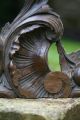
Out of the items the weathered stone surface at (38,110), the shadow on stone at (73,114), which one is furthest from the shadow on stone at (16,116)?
the shadow on stone at (73,114)

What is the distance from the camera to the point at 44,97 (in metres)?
2.56

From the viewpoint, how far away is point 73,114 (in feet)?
8.05

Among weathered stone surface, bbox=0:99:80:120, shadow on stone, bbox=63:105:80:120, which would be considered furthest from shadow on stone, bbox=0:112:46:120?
shadow on stone, bbox=63:105:80:120

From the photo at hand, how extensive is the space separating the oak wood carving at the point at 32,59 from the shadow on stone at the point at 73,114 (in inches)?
4.5

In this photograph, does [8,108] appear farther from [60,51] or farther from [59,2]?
[59,2]

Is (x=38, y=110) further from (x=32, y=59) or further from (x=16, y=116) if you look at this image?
(x=32, y=59)

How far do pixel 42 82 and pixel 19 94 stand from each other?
11cm

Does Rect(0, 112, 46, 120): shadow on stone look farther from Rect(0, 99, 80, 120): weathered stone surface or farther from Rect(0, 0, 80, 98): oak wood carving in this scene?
Rect(0, 0, 80, 98): oak wood carving

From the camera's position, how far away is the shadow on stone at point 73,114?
2.41 metres

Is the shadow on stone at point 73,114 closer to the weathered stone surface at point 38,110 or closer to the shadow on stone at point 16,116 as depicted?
the weathered stone surface at point 38,110

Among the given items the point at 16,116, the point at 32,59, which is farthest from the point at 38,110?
the point at 32,59

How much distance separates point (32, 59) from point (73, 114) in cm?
31

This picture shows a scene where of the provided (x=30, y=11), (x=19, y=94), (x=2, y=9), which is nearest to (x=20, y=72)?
(x=19, y=94)

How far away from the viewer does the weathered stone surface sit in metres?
2.37
